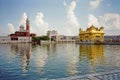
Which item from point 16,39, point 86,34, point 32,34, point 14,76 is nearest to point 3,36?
point 16,39

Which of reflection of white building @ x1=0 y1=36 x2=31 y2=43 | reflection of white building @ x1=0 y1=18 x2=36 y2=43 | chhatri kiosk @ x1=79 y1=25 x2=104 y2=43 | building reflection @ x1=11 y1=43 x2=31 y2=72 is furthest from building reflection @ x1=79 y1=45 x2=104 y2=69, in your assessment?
reflection of white building @ x1=0 y1=18 x2=36 y2=43

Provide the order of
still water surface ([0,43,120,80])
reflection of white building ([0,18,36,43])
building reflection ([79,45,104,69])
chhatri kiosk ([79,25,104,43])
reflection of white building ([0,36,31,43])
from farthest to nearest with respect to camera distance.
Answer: reflection of white building ([0,18,36,43]) < reflection of white building ([0,36,31,43]) < chhatri kiosk ([79,25,104,43]) < building reflection ([79,45,104,69]) < still water surface ([0,43,120,80])

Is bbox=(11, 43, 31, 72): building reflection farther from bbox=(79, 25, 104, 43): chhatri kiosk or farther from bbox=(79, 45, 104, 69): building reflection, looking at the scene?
bbox=(79, 25, 104, 43): chhatri kiosk

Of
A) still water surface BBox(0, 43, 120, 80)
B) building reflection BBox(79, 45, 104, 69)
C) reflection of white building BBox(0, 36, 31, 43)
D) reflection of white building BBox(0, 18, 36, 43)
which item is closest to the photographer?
still water surface BBox(0, 43, 120, 80)

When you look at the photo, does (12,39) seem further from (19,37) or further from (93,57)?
(93,57)

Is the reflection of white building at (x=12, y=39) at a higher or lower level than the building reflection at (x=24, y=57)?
higher

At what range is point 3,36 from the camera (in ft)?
377

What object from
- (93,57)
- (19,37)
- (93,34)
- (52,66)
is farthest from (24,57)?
(19,37)

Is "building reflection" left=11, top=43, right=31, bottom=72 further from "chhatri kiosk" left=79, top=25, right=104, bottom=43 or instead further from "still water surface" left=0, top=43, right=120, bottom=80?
"chhatri kiosk" left=79, top=25, right=104, bottom=43

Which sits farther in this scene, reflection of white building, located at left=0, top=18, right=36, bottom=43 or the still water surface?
reflection of white building, located at left=0, top=18, right=36, bottom=43

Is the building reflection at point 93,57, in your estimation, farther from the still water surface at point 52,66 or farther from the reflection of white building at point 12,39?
the reflection of white building at point 12,39

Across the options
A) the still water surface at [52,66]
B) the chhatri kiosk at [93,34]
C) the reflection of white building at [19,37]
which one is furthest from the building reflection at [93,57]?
the reflection of white building at [19,37]

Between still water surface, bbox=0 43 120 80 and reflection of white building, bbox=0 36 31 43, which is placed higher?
reflection of white building, bbox=0 36 31 43

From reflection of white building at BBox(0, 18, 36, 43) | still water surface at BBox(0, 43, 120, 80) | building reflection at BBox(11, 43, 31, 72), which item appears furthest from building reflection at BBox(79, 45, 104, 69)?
reflection of white building at BBox(0, 18, 36, 43)
